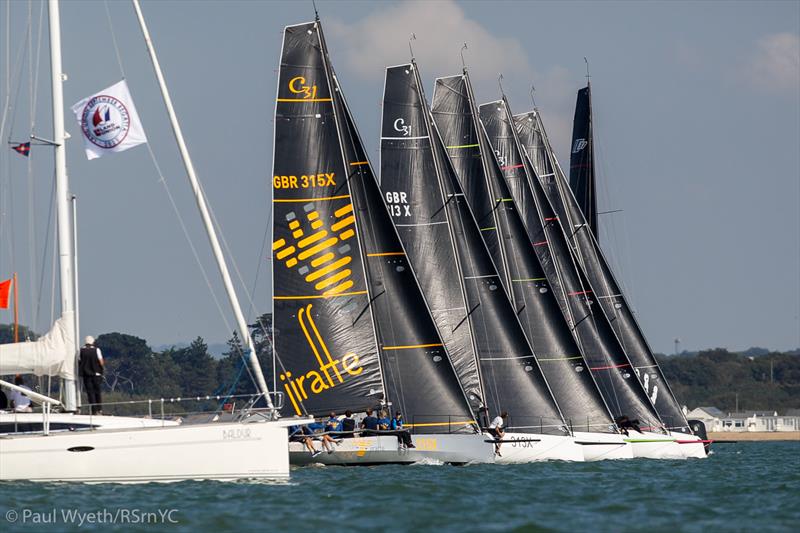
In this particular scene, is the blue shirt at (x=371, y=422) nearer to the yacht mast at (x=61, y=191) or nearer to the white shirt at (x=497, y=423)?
the white shirt at (x=497, y=423)

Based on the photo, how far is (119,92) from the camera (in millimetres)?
27484

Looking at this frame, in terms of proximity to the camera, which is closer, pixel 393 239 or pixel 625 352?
pixel 393 239

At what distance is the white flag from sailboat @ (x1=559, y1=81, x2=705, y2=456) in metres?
22.9

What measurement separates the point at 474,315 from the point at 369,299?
6311mm

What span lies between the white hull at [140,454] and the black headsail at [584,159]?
1109 inches

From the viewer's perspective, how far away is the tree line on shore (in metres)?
114

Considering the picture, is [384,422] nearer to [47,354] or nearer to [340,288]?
[340,288]

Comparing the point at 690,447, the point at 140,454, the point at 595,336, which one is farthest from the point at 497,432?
the point at 595,336

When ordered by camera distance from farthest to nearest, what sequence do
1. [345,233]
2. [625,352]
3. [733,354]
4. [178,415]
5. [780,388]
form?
1. [733,354]
2. [780,388]
3. [625,352]
4. [345,233]
5. [178,415]

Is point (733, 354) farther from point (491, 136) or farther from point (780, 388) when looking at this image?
point (491, 136)

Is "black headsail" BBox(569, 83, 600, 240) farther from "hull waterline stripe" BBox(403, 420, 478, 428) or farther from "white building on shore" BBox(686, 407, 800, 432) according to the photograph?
"white building on shore" BBox(686, 407, 800, 432)

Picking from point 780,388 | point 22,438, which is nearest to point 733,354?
point 780,388

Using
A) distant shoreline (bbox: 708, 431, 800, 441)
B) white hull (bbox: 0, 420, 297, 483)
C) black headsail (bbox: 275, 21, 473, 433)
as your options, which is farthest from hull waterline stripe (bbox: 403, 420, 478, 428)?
distant shoreline (bbox: 708, 431, 800, 441)

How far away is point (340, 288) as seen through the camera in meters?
33.5
